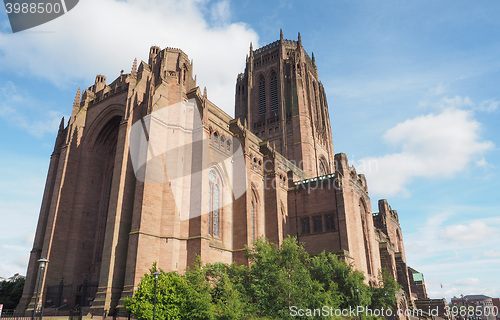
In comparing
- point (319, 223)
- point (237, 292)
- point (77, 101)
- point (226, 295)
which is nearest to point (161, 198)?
point (226, 295)

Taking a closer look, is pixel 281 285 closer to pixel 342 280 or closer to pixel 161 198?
pixel 342 280

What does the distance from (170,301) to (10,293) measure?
24.5 metres

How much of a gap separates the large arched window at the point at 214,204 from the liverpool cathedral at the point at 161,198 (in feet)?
0.40

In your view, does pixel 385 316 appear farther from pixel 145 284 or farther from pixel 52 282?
pixel 52 282

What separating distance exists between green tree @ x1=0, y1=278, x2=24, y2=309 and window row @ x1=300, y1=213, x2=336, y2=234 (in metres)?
29.4

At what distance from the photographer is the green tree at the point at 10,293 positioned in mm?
34062

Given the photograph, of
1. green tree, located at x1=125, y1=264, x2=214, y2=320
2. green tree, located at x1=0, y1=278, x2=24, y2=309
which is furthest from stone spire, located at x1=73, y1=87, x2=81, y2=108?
green tree, located at x1=125, y1=264, x2=214, y2=320

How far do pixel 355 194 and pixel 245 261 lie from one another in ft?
57.8

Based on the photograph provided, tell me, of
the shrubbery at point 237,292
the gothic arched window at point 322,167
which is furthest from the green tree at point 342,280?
the gothic arched window at point 322,167

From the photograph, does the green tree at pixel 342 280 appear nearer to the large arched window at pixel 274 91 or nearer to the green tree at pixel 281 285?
the green tree at pixel 281 285

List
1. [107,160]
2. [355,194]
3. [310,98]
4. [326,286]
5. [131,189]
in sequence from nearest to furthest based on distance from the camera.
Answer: [131,189] < [326,286] < [107,160] < [355,194] < [310,98]

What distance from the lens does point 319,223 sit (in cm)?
3894

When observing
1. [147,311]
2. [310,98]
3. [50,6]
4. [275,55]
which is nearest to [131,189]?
[147,311]

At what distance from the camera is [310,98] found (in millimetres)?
65625
